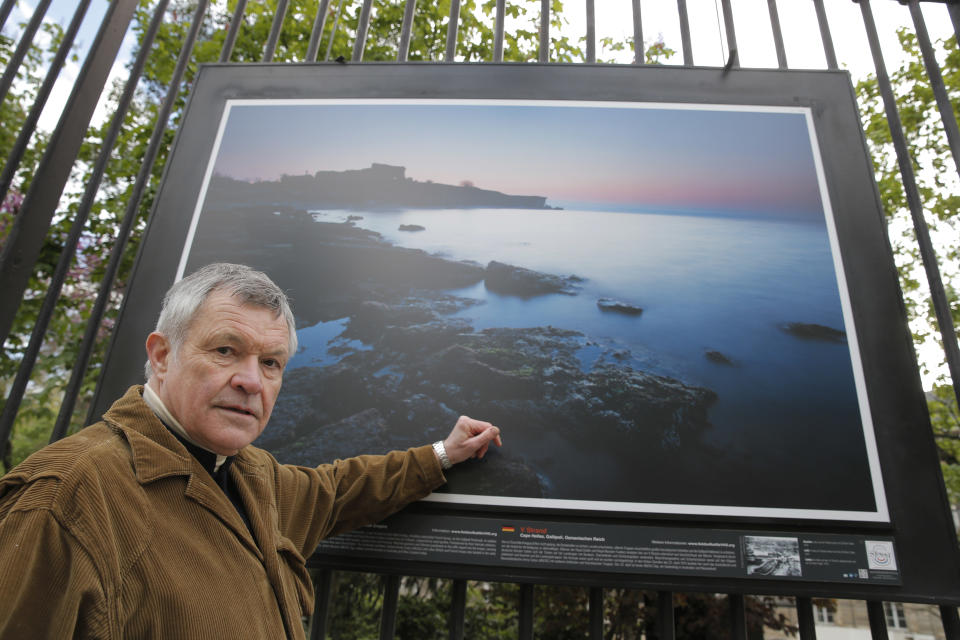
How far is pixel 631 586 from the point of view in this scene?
1919mm

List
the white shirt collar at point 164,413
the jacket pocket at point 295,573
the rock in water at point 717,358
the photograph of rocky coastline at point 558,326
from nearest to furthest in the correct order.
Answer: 1. the white shirt collar at point 164,413
2. the jacket pocket at point 295,573
3. the photograph of rocky coastline at point 558,326
4. the rock in water at point 717,358

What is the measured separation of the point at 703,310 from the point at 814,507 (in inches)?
29.6

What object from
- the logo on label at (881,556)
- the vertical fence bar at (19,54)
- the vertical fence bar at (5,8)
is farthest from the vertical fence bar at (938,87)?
the vertical fence bar at (5,8)

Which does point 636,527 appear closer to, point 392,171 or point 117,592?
point 117,592

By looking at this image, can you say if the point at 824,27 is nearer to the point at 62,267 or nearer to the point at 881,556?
the point at 881,556

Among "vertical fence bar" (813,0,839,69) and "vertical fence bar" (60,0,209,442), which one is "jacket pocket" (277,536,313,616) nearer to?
"vertical fence bar" (60,0,209,442)

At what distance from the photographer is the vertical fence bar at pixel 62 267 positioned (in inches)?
86.4

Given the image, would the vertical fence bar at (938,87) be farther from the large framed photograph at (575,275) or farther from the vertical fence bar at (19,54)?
the vertical fence bar at (19,54)

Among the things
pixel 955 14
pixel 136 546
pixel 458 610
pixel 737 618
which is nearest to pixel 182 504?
pixel 136 546

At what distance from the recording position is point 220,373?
5.02 feet

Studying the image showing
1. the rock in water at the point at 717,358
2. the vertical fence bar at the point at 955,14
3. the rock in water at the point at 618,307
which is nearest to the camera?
the rock in water at the point at 717,358

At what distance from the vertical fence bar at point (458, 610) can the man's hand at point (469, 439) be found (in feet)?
1.35

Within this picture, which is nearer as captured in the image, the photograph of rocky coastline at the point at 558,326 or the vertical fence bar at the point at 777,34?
the photograph of rocky coastline at the point at 558,326

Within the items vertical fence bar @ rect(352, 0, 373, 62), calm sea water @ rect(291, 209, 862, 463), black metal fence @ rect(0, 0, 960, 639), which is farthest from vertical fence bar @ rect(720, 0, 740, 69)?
vertical fence bar @ rect(352, 0, 373, 62)
